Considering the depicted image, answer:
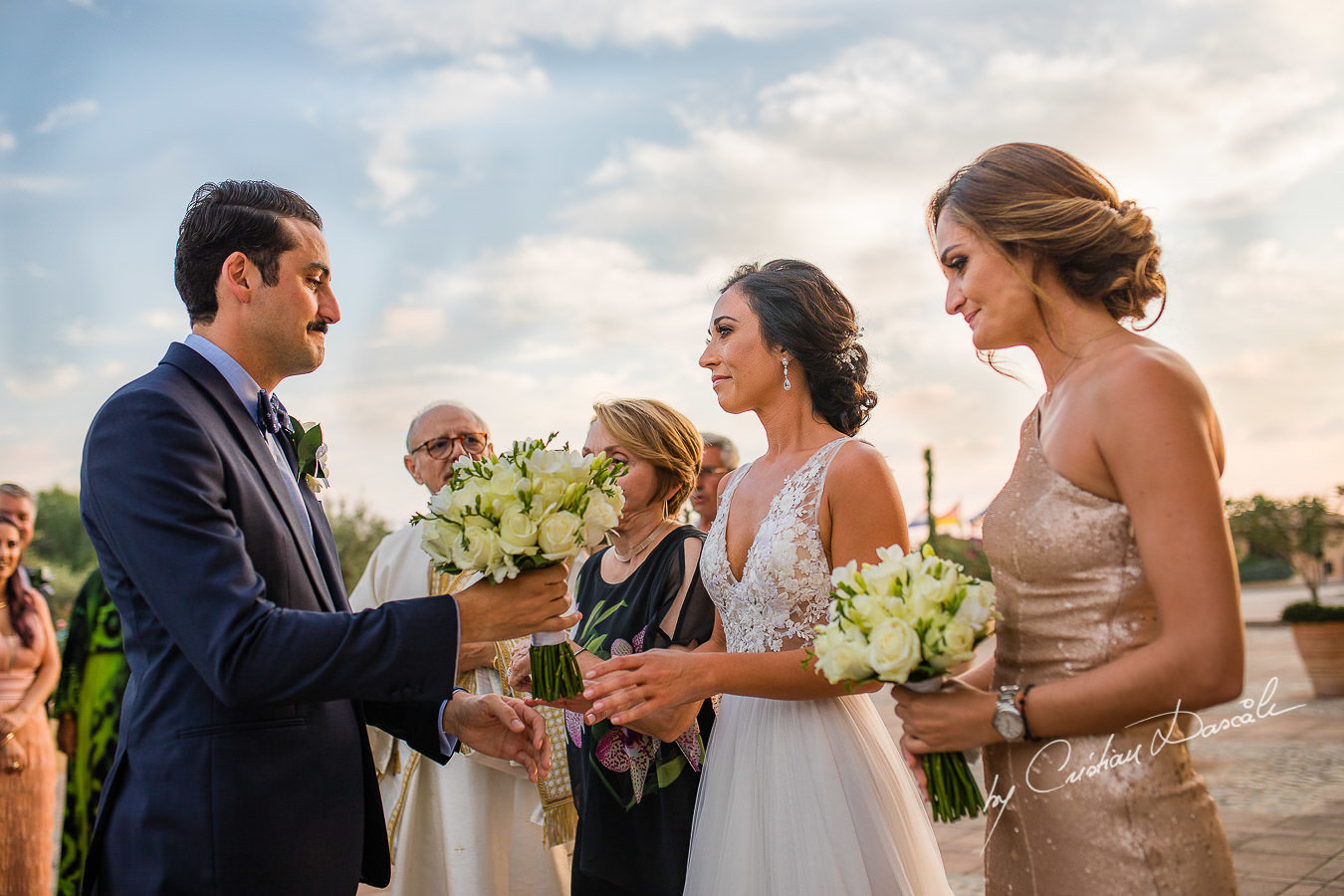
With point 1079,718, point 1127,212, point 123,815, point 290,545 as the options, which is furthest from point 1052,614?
point 123,815

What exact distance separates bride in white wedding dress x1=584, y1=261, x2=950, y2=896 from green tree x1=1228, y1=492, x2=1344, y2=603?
15.4 m

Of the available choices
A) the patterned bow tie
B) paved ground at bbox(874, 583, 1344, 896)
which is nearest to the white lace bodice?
paved ground at bbox(874, 583, 1344, 896)

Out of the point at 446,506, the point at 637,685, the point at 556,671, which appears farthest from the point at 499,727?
the point at 446,506

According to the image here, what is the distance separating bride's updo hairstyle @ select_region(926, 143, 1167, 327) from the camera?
7.19 ft

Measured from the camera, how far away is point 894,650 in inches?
78.8

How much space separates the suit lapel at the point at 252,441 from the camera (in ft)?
8.20

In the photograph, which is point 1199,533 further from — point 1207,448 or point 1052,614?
point 1052,614

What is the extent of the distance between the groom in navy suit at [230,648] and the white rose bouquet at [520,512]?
0.09 meters

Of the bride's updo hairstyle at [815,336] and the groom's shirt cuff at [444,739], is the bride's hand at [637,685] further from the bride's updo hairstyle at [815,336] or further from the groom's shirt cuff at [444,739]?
the bride's updo hairstyle at [815,336]

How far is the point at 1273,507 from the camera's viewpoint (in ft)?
55.3

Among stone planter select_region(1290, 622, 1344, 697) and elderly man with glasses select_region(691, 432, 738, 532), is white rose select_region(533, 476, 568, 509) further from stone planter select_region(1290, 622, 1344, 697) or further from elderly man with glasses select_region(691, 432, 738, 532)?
stone planter select_region(1290, 622, 1344, 697)

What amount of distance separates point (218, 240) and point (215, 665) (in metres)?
1.21

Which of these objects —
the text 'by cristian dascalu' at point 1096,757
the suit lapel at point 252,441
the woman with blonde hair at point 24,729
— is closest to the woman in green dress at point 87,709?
the woman with blonde hair at point 24,729

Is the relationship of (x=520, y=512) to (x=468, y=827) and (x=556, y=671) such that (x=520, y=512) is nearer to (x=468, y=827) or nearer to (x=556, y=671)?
(x=556, y=671)
